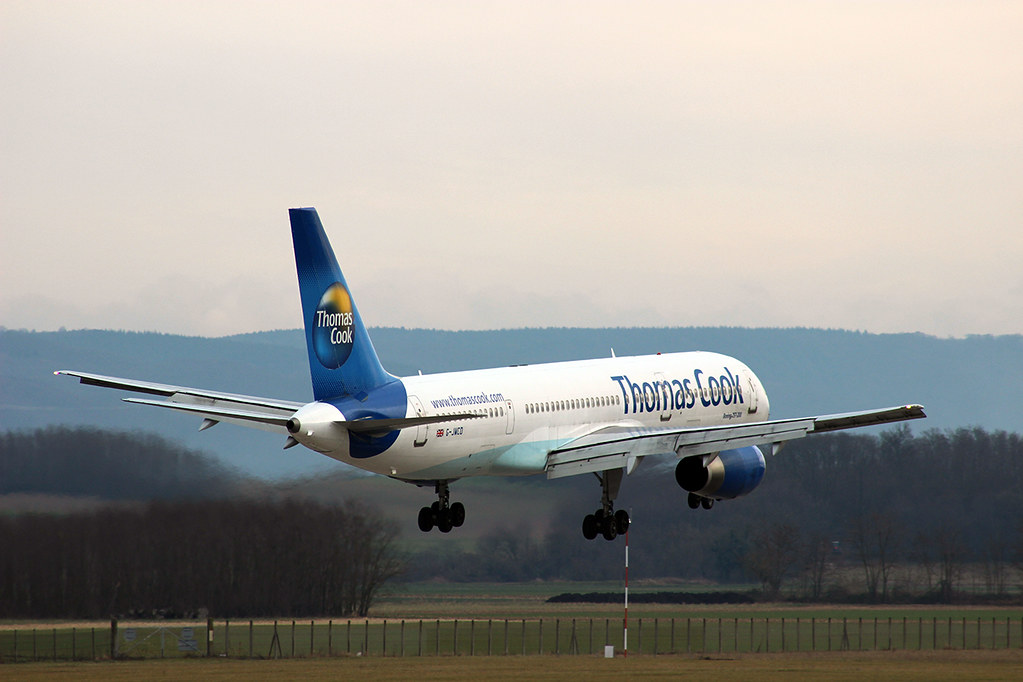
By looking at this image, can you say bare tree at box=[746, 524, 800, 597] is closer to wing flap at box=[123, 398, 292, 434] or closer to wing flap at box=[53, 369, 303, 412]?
wing flap at box=[53, 369, 303, 412]

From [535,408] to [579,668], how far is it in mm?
31115

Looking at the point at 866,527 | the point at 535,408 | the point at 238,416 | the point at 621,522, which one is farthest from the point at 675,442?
the point at 866,527

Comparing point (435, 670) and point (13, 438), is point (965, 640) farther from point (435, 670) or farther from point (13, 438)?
point (13, 438)

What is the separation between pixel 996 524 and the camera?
324ft

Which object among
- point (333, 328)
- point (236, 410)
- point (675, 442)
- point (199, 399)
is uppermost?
point (333, 328)

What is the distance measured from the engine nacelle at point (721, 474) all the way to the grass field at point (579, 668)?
17945mm

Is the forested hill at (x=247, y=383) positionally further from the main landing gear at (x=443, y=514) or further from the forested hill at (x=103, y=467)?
the main landing gear at (x=443, y=514)

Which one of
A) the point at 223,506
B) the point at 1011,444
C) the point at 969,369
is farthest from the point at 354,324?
the point at 969,369

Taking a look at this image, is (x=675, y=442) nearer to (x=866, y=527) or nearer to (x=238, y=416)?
(x=238, y=416)

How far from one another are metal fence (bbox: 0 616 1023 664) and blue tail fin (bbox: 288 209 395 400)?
39.2 meters

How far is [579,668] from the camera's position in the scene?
2960 inches

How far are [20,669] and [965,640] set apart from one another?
54.0 meters

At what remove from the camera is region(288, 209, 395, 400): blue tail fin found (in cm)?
4166

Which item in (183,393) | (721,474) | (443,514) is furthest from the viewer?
(721,474)
